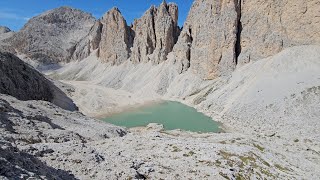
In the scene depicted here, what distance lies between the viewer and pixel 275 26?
335 ft

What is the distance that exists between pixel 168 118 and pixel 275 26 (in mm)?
45714

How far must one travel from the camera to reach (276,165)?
135 feet

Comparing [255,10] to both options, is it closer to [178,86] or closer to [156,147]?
[178,86]

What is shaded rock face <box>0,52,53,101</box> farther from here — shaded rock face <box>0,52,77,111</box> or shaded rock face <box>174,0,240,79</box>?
shaded rock face <box>174,0,240,79</box>

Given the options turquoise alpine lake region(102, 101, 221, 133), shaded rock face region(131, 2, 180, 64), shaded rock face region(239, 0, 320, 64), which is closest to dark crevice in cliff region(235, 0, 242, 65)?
shaded rock face region(239, 0, 320, 64)

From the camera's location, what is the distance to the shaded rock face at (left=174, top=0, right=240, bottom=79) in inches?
4520

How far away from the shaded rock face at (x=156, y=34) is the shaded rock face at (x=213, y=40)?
2637cm

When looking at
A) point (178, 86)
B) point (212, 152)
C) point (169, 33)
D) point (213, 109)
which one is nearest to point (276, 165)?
point (212, 152)

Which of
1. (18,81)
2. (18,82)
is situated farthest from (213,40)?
(18,82)

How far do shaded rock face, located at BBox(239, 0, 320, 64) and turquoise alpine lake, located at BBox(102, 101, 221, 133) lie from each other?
29063mm

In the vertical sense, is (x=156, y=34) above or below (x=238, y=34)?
above

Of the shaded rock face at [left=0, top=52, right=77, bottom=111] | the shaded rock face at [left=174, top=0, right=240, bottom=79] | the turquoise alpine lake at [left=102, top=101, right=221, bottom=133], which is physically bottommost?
the turquoise alpine lake at [left=102, top=101, right=221, bottom=133]

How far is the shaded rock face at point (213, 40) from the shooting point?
377ft

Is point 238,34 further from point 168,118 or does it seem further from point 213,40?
point 168,118
